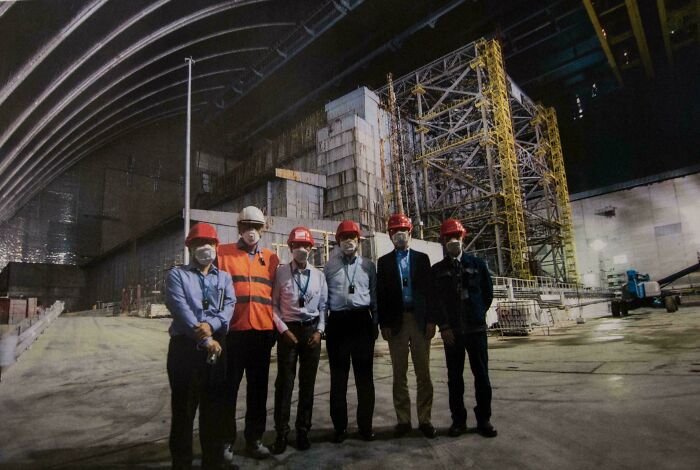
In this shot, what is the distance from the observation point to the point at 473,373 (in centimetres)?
350

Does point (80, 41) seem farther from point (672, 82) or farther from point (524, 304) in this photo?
point (672, 82)

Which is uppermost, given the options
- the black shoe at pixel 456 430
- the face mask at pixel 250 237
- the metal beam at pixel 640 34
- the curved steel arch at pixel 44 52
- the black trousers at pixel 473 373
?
the metal beam at pixel 640 34

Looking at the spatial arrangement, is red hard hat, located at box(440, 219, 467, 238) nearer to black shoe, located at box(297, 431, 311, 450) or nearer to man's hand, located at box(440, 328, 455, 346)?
man's hand, located at box(440, 328, 455, 346)

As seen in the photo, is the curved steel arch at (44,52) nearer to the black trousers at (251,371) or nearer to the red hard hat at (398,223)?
the black trousers at (251,371)

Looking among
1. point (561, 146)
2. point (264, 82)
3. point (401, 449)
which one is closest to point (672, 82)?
point (561, 146)

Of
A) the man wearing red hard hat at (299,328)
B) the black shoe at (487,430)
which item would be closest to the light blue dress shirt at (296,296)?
the man wearing red hard hat at (299,328)

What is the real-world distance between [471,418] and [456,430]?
561 millimetres

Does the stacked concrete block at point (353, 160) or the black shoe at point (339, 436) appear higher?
the stacked concrete block at point (353, 160)

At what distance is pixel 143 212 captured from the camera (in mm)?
39312

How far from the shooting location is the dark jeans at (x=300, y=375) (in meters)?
3.17

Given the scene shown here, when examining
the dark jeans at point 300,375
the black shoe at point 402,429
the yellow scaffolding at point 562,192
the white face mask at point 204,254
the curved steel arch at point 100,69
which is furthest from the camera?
the yellow scaffolding at point 562,192

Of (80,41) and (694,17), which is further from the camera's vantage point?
(694,17)

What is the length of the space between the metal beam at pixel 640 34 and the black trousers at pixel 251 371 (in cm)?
3018

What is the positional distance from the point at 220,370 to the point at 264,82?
3639 cm
